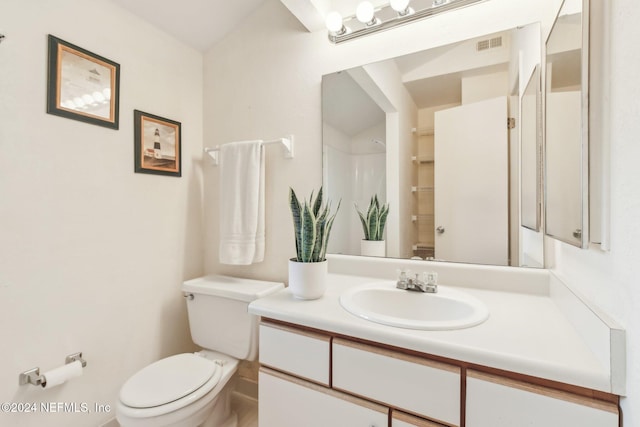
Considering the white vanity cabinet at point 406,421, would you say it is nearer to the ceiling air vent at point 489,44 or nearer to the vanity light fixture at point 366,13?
the ceiling air vent at point 489,44

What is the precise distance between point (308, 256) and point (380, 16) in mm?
1242

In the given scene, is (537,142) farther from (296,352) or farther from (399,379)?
(296,352)

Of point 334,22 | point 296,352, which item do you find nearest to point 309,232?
point 296,352

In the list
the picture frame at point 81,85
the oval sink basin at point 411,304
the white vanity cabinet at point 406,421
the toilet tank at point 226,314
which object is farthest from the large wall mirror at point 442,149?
the picture frame at point 81,85

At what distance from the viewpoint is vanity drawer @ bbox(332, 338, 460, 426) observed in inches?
28.8

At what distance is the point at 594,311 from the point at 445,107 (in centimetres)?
94

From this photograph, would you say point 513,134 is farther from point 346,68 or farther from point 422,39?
point 346,68

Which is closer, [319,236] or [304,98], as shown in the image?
[319,236]

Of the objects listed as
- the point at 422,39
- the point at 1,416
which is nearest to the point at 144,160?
the point at 1,416

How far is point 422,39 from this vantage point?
128 centimetres

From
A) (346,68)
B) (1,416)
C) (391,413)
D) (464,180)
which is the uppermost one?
(346,68)

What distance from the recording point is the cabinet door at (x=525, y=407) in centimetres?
60

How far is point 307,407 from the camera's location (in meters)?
0.94

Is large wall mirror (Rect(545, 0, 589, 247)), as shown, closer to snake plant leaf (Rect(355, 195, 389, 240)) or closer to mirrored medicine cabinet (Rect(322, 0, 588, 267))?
mirrored medicine cabinet (Rect(322, 0, 588, 267))
